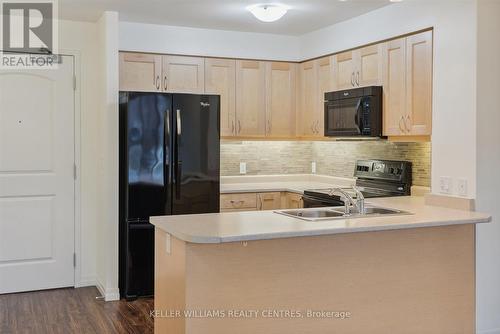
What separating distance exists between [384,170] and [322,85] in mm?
1054

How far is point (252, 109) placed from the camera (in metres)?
5.59

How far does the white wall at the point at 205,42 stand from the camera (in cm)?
508

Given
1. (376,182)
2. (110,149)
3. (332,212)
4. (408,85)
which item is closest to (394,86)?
(408,85)

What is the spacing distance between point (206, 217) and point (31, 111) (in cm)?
253

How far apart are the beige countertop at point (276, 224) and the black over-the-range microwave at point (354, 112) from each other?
3.80 ft

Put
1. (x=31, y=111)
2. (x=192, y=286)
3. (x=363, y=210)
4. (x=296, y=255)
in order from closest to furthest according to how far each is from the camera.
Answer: (x=192, y=286)
(x=296, y=255)
(x=363, y=210)
(x=31, y=111)

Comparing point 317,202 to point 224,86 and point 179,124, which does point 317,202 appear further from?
point 224,86

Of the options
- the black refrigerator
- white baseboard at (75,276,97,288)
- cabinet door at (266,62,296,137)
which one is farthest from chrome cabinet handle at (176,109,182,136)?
white baseboard at (75,276,97,288)

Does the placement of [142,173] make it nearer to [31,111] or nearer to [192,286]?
[31,111]

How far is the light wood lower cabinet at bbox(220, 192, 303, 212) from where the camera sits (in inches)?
205

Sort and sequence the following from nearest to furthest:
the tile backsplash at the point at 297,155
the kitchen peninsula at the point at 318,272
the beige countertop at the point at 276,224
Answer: the beige countertop at the point at 276,224 < the kitchen peninsula at the point at 318,272 < the tile backsplash at the point at 297,155

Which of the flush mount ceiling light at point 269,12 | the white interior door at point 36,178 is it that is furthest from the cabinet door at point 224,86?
the white interior door at point 36,178

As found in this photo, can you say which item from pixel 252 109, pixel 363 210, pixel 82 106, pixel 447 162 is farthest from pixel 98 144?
pixel 447 162

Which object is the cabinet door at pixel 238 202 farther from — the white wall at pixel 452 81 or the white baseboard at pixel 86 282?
the white wall at pixel 452 81
